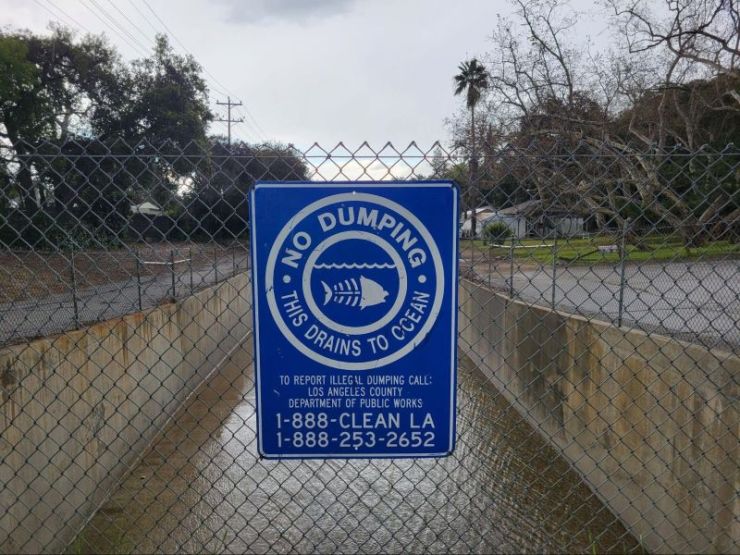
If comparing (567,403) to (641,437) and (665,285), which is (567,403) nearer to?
(641,437)

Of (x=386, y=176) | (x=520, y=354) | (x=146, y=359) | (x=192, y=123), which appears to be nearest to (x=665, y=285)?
(x=520, y=354)

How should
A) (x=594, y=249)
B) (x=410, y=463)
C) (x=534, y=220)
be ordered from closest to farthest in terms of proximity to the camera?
(x=534, y=220)
(x=410, y=463)
(x=594, y=249)

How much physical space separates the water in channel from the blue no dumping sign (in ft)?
6.40

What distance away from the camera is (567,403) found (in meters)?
6.80

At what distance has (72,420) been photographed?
17.2 ft

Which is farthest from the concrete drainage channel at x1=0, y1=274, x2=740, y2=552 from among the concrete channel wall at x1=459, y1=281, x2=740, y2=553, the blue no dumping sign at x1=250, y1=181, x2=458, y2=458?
the blue no dumping sign at x1=250, y1=181, x2=458, y2=458

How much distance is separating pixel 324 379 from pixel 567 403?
5255mm

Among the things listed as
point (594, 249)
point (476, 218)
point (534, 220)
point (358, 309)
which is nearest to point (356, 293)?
point (358, 309)

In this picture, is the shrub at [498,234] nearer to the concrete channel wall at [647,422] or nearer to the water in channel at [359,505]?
the concrete channel wall at [647,422]

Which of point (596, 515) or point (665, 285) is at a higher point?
point (665, 285)

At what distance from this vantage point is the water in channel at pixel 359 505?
17.1 feet

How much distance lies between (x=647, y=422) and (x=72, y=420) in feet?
17.4

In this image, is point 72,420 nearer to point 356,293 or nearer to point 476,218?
point 356,293

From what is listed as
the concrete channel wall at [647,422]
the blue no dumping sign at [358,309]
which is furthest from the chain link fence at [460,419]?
the blue no dumping sign at [358,309]
